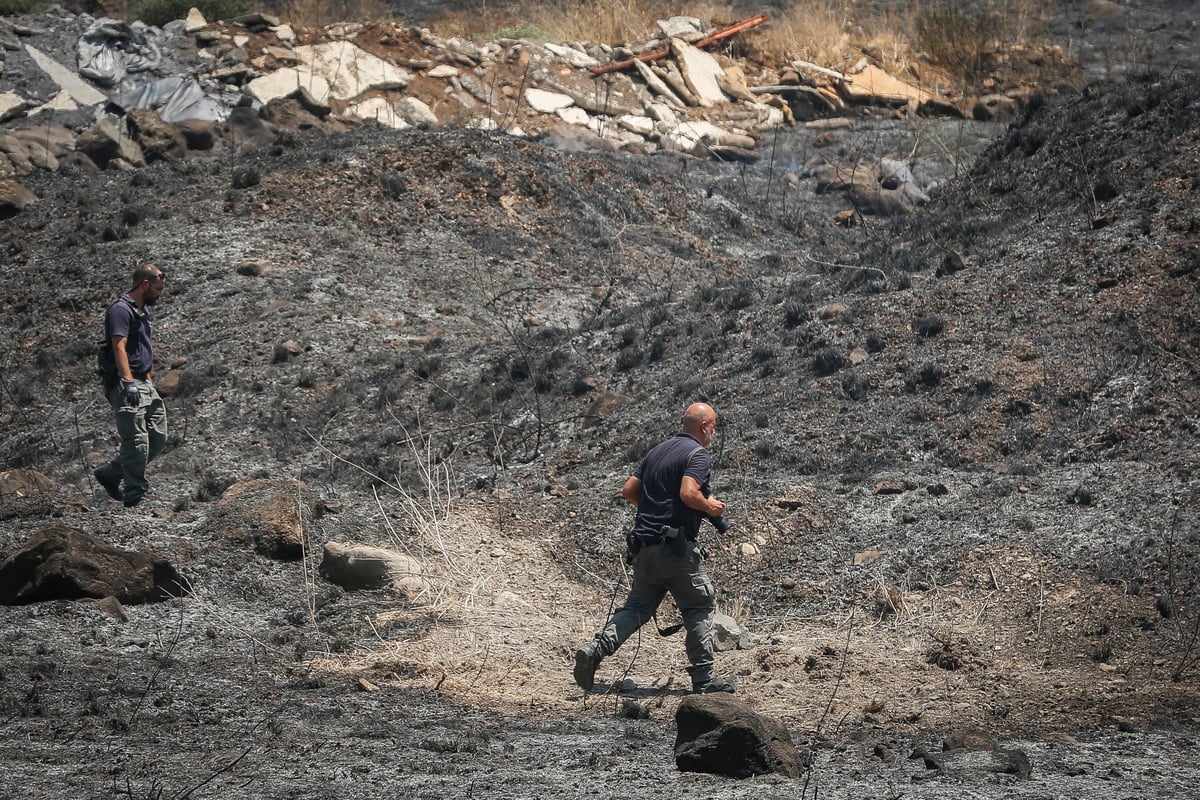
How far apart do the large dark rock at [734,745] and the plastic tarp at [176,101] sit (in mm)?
16129

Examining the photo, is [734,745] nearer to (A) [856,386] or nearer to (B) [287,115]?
(A) [856,386]

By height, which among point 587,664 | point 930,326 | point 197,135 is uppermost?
point 930,326

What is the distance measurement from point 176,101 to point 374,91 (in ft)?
10.4

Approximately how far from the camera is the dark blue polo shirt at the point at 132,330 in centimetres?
818

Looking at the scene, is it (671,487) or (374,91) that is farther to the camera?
(374,91)

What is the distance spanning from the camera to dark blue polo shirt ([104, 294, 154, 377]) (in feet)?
26.8

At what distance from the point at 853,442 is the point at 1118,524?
2.17 m

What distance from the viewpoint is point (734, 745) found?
4.75 m

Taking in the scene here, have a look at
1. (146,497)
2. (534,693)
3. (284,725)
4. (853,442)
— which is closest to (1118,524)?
(853,442)

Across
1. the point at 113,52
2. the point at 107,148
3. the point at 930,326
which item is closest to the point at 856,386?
the point at 930,326

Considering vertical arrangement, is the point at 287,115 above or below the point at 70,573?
below

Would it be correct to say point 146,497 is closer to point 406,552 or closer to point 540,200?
point 406,552

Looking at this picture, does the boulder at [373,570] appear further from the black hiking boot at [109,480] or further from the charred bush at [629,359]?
the charred bush at [629,359]

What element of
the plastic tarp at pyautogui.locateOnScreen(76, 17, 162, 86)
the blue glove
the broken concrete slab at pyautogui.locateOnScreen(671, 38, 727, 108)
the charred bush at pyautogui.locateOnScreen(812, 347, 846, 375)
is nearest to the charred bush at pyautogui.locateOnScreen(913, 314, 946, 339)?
the charred bush at pyautogui.locateOnScreen(812, 347, 846, 375)
